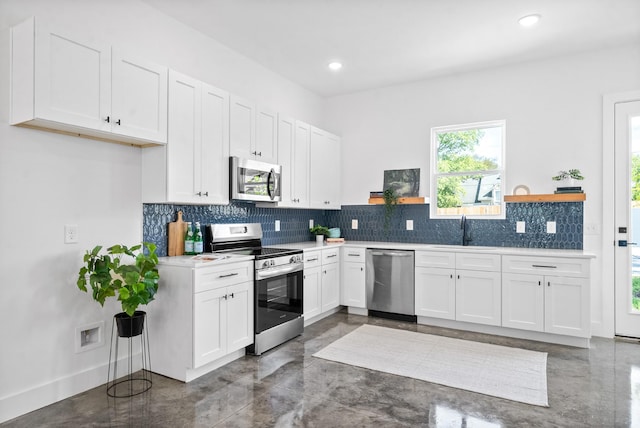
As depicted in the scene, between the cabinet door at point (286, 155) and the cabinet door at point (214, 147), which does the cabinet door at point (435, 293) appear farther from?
the cabinet door at point (214, 147)

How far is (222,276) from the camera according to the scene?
126 inches

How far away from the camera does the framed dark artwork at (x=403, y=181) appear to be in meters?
5.19

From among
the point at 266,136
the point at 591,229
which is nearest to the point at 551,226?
the point at 591,229

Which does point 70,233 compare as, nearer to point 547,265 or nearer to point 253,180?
point 253,180

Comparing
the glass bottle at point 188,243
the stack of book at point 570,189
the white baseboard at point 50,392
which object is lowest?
the white baseboard at point 50,392

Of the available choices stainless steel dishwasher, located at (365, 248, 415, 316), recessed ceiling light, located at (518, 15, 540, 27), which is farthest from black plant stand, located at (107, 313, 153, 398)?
recessed ceiling light, located at (518, 15, 540, 27)

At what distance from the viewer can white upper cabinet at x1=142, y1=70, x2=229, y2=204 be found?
10.4ft

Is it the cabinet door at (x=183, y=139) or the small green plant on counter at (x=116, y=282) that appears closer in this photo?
the small green plant on counter at (x=116, y=282)

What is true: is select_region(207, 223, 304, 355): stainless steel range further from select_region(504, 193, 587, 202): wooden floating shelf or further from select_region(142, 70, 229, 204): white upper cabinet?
select_region(504, 193, 587, 202): wooden floating shelf

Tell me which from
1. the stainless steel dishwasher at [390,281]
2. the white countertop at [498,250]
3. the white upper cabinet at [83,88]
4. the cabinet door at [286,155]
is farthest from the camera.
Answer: the stainless steel dishwasher at [390,281]

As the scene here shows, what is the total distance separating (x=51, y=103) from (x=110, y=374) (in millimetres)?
1989

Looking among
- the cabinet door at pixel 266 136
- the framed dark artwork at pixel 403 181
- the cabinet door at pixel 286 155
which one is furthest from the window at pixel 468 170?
the cabinet door at pixel 266 136

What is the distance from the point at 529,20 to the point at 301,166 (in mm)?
2734

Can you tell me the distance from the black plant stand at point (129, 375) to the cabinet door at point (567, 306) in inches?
144
